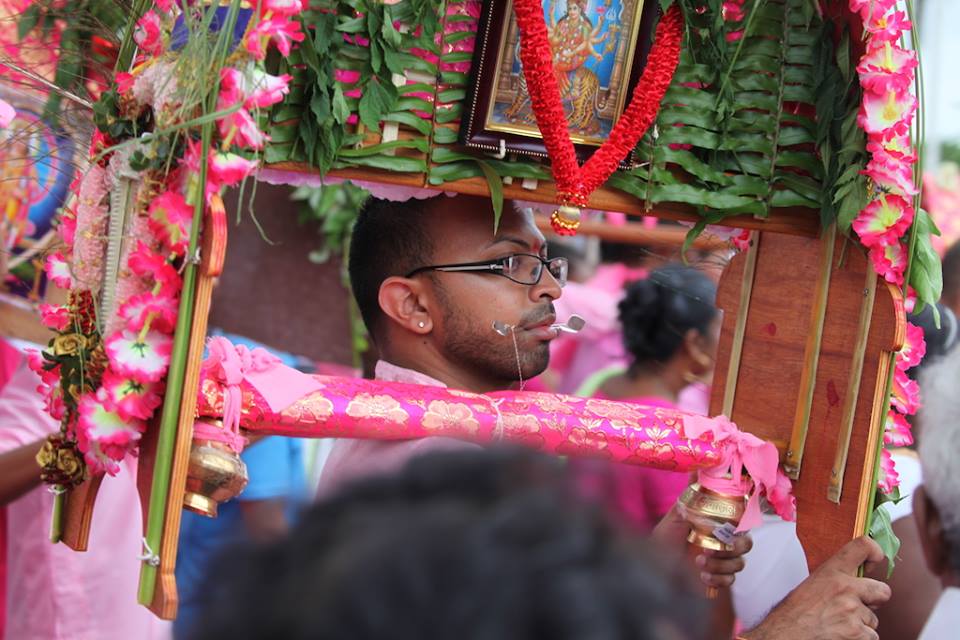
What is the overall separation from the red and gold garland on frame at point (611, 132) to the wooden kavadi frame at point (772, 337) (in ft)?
0.26

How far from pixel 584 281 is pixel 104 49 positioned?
414 cm

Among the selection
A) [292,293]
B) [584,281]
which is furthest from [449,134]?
[584,281]

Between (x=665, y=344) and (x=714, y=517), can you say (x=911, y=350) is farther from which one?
(x=665, y=344)

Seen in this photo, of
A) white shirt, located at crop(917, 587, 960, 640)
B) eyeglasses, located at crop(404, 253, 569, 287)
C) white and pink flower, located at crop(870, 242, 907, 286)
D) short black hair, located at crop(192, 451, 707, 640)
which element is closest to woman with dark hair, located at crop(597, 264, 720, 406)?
eyeglasses, located at crop(404, 253, 569, 287)

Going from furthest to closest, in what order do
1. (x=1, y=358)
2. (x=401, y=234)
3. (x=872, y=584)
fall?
(x=1, y=358) < (x=401, y=234) < (x=872, y=584)

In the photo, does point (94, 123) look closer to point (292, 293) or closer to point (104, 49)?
point (104, 49)

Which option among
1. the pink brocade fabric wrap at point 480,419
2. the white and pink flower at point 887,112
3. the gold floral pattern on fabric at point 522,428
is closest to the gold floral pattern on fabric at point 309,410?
the pink brocade fabric wrap at point 480,419

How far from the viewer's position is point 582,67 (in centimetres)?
241

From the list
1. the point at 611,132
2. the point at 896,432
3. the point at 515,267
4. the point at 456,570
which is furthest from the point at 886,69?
the point at 456,570

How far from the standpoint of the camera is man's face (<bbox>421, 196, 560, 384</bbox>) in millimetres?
2658

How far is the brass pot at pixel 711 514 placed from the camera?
2.52 m

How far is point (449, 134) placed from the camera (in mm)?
2363

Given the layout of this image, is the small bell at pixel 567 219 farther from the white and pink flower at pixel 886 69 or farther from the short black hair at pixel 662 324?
the short black hair at pixel 662 324

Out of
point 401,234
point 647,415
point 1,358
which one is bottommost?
point 1,358
